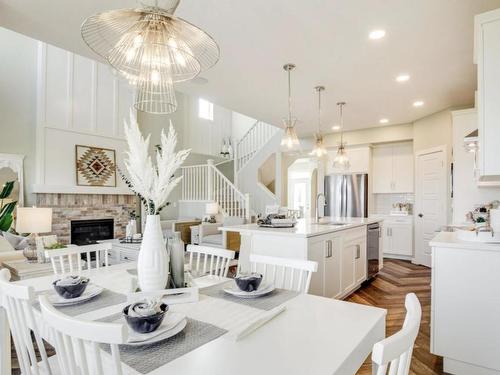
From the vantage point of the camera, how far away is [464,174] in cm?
432

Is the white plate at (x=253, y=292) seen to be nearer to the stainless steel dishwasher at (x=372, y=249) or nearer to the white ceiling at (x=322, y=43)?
the white ceiling at (x=322, y=43)

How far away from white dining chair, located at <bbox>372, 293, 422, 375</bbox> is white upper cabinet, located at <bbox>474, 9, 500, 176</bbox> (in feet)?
5.29

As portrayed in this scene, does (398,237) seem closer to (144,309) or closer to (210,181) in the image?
(210,181)

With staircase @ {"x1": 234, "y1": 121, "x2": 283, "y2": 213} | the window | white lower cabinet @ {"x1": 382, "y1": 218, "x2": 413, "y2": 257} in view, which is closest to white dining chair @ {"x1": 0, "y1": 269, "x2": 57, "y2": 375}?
white lower cabinet @ {"x1": 382, "y1": 218, "x2": 413, "y2": 257}

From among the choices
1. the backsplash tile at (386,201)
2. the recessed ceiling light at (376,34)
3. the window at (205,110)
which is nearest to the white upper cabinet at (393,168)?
the backsplash tile at (386,201)

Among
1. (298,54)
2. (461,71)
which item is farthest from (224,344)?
(461,71)

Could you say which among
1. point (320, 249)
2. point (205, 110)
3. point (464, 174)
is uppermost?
point (205, 110)

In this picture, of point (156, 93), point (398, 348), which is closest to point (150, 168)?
point (156, 93)

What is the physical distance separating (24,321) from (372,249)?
429cm

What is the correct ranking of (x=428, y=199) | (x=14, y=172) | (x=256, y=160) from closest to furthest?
(x=14, y=172) < (x=428, y=199) < (x=256, y=160)

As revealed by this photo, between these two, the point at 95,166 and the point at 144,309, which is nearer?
the point at 144,309

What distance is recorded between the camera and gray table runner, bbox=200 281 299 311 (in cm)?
137

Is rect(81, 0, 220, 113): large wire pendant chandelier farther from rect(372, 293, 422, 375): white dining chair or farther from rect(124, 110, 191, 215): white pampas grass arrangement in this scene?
rect(372, 293, 422, 375): white dining chair

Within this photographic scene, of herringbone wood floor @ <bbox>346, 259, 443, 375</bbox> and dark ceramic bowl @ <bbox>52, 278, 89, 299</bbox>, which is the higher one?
dark ceramic bowl @ <bbox>52, 278, 89, 299</bbox>
